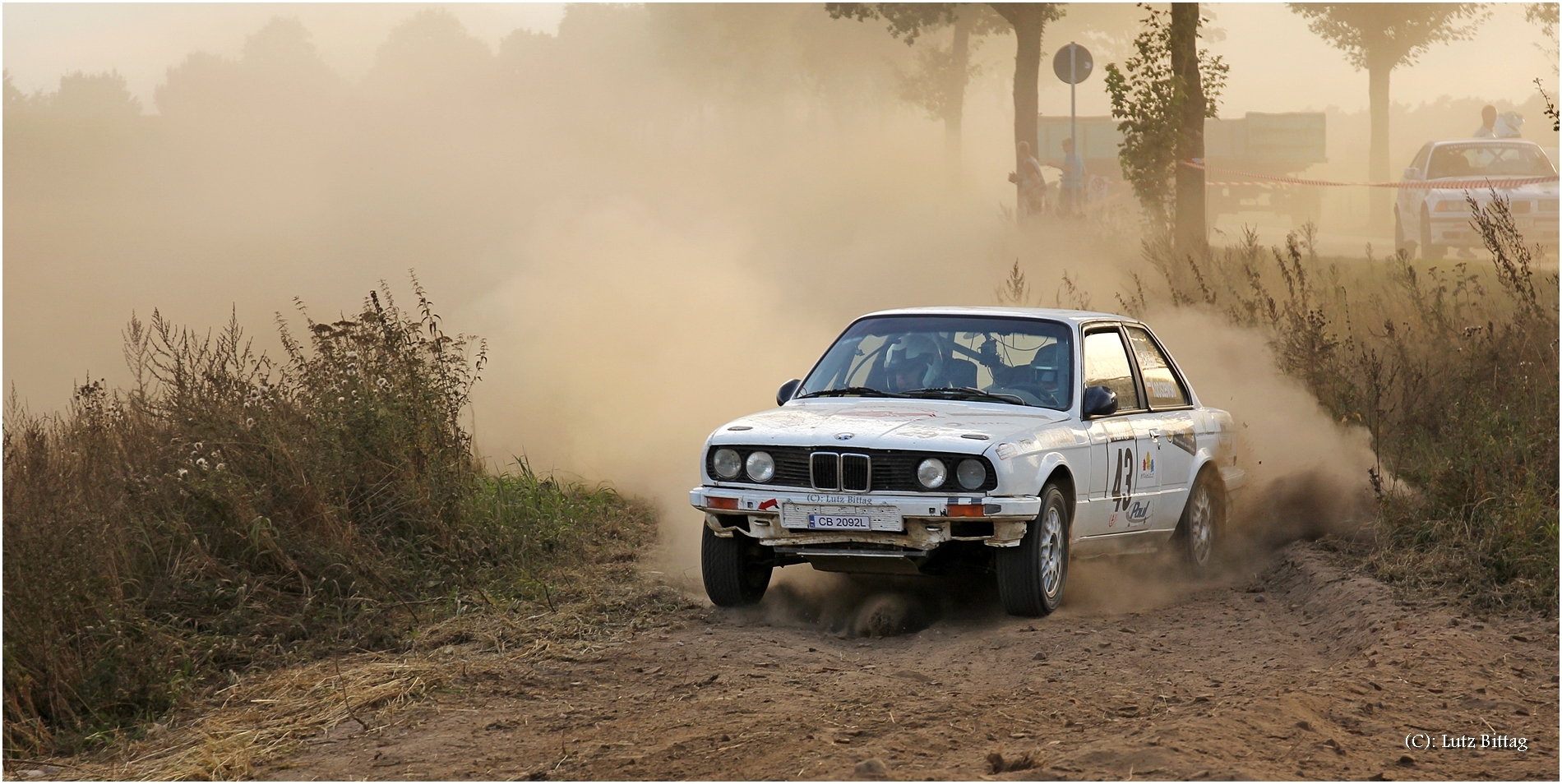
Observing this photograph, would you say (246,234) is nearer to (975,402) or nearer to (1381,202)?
(975,402)

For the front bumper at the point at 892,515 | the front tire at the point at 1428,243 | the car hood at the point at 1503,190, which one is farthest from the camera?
the front tire at the point at 1428,243

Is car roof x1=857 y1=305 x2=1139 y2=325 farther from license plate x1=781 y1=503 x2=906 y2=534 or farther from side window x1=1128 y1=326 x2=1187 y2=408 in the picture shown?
license plate x1=781 y1=503 x2=906 y2=534

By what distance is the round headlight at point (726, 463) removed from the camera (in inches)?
288

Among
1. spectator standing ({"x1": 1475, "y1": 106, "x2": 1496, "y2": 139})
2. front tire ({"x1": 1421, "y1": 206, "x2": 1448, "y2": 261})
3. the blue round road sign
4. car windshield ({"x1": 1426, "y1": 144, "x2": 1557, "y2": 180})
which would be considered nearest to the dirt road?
the blue round road sign

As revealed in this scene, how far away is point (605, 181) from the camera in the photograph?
34438mm

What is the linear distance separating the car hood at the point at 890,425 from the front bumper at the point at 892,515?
0.24 meters

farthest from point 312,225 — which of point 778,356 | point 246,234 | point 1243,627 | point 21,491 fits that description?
point 1243,627

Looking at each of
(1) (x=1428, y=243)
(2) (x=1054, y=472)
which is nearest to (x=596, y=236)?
(1) (x=1428, y=243)

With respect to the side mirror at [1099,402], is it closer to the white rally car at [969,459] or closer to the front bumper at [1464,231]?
the white rally car at [969,459]

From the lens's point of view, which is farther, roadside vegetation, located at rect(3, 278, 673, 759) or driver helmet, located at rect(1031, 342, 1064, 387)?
driver helmet, located at rect(1031, 342, 1064, 387)

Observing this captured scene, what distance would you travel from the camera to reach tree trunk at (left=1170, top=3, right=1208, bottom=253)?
18.1 metres

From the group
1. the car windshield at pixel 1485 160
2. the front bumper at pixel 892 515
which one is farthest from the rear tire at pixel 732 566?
the car windshield at pixel 1485 160

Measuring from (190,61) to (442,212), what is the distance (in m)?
13.3

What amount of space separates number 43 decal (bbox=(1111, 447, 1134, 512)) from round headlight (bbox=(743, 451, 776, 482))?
1.95m
